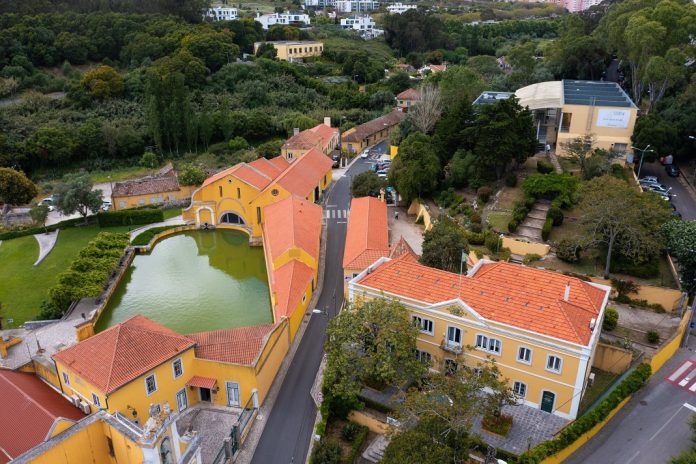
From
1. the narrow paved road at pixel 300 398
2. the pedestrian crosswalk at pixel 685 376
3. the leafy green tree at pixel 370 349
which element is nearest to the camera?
the leafy green tree at pixel 370 349

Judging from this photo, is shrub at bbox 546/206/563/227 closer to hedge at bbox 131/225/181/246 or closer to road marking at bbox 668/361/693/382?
road marking at bbox 668/361/693/382

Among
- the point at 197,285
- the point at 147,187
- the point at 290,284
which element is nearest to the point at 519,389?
the point at 290,284

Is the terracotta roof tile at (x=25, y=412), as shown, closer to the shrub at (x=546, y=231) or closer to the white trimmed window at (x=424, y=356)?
the white trimmed window at (x=424, y=356)

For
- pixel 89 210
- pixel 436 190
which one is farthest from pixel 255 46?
pixel 436 190

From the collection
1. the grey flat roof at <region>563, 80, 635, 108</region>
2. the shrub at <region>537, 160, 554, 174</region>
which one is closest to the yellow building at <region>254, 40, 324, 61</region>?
the grey flat roof at <region>563, 80, 635, 108</region>

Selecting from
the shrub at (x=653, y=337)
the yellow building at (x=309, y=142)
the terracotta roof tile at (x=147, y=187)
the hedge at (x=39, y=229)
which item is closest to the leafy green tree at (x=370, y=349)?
the shrub at (x=653, y=337)

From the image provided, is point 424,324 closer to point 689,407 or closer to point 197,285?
point 689,407

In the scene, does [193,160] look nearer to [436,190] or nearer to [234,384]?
[436,190]
